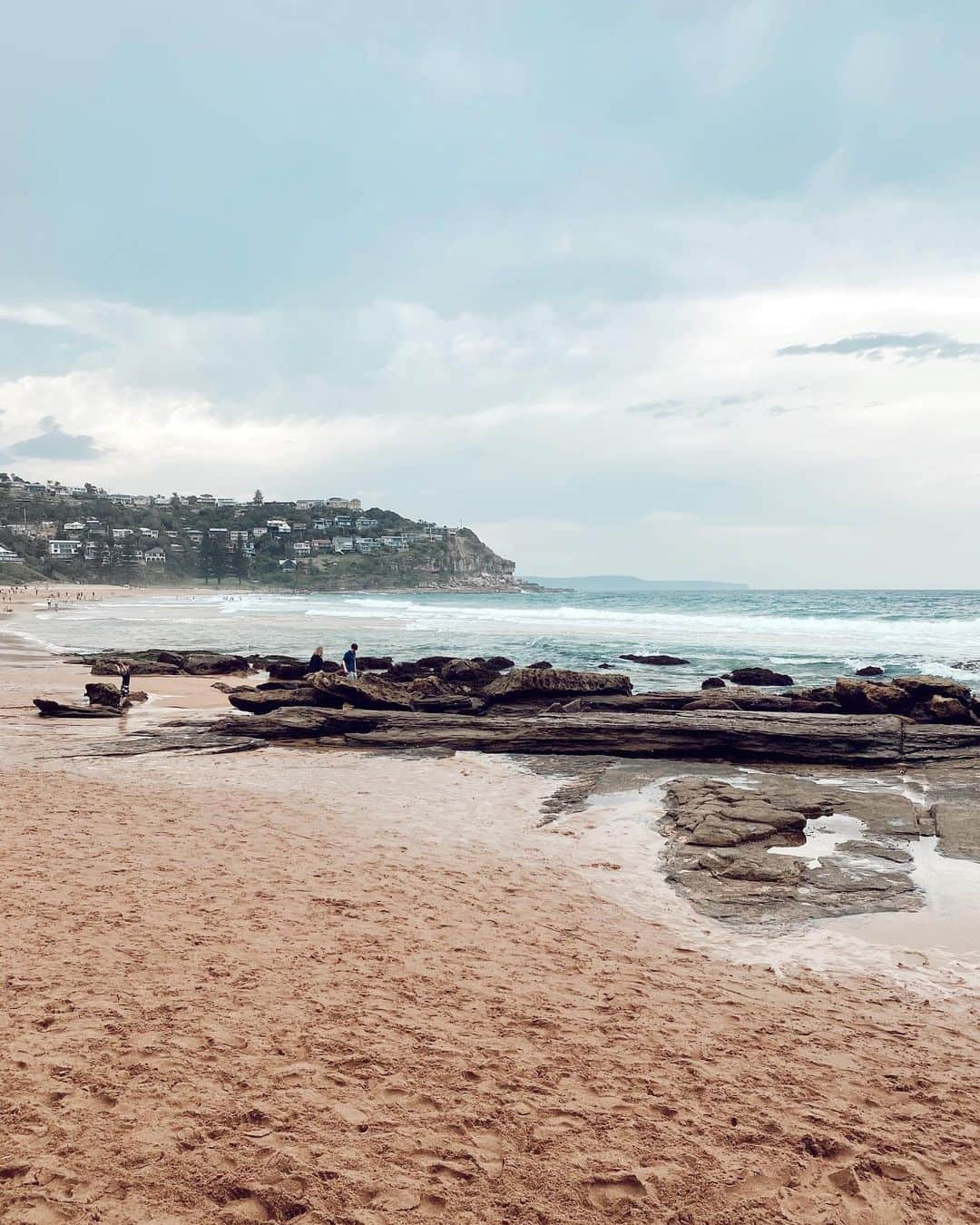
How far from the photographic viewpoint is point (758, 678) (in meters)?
24.2

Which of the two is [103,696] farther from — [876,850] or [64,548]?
[64,548]

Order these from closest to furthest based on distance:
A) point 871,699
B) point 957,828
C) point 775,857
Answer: point 775,857 < point 957,828 < point 871,699

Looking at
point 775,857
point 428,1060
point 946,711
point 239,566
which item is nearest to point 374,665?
point 946,711

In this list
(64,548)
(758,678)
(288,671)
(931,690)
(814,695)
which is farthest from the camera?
(64,548)

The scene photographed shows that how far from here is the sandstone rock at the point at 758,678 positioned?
24.0m

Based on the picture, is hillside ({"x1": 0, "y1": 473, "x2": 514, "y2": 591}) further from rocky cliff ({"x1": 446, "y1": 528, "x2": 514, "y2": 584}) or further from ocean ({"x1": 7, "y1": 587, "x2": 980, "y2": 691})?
ocean ({"x1": 7, "y1": 587, "x2": 980, "y2": 691})

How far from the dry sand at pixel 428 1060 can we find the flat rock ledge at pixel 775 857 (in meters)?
1.07

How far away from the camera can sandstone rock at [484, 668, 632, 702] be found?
57.5 ft

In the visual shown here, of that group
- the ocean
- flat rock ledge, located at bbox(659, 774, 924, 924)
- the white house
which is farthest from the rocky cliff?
flat rock ledge, located at bbox(659, 774, 924, 924)

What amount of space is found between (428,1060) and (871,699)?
1392 cm

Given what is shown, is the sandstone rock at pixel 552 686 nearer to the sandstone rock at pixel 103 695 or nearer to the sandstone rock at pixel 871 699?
the sandstone rock at pixel 871 699

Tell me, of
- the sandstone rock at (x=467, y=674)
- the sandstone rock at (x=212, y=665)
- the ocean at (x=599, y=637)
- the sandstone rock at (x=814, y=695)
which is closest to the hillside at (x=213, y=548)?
the ocean at (x=599, y=637)

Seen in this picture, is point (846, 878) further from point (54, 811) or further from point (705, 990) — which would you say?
point (54, 811)

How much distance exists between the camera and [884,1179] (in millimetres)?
3656
